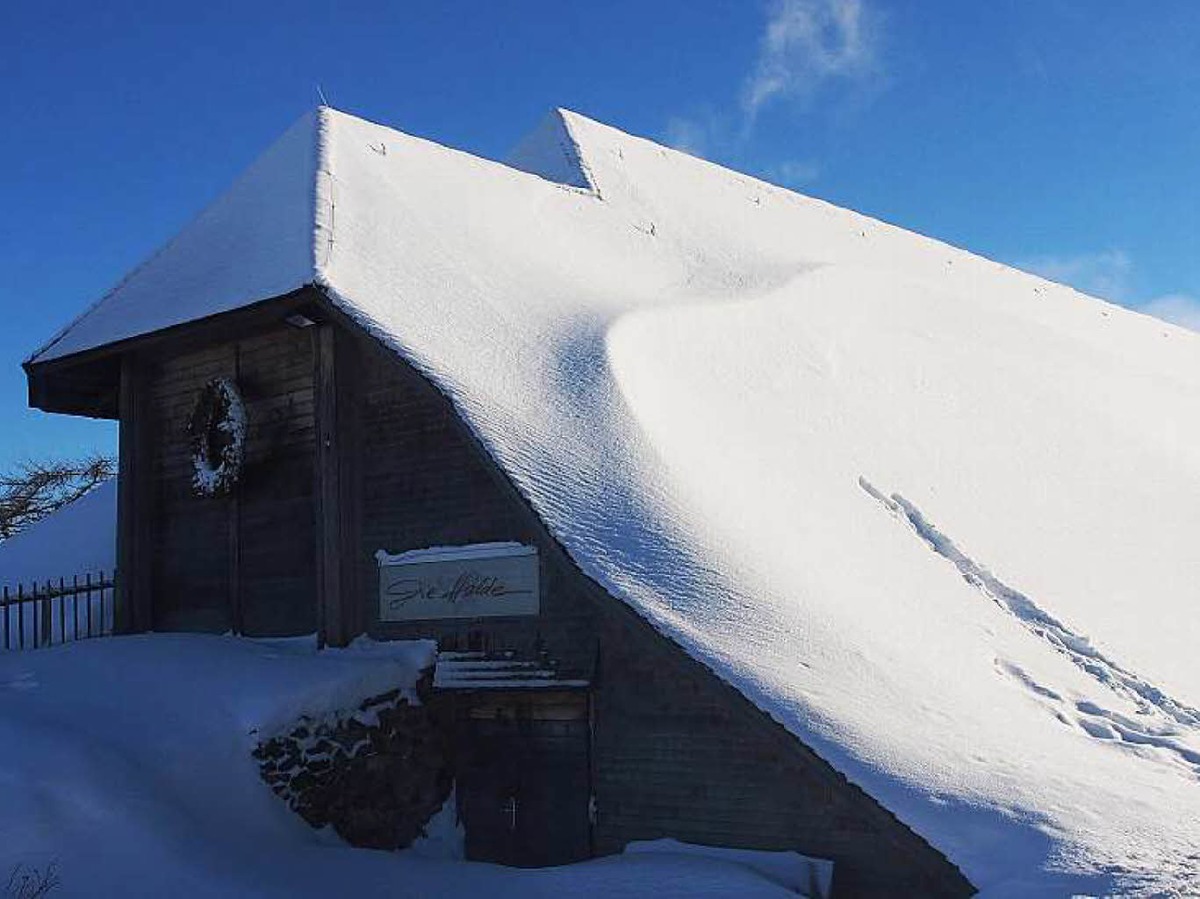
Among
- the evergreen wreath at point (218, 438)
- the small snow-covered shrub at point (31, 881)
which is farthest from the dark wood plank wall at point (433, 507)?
the small snow-covered shrub at point (31, 881)

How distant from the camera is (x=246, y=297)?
11.2m

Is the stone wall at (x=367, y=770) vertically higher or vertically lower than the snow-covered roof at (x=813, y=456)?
lower

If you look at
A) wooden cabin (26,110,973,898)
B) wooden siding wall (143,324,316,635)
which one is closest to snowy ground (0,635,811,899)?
wooden cabin (26,110,973,898)

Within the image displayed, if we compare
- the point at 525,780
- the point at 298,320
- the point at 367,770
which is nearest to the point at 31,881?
the point at 367,770

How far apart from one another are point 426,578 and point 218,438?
276cm

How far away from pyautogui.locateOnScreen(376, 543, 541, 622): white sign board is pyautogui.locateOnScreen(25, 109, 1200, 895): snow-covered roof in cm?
107

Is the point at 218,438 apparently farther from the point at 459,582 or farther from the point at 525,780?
the point at 525,780

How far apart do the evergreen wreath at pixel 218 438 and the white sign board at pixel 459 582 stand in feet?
6.18

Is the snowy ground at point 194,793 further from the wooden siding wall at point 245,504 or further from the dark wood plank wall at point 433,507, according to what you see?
the wooden siding wall at point 245,504

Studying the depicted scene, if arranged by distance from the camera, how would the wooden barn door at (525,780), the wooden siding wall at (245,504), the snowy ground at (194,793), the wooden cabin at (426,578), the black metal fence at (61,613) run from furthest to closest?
the black metal fence at (61,613) → the wooden siding wall at (245,504) → the wooden barn door at (525,780) → the wooden cabin at (426,578) → the snowy ground at (194,793)

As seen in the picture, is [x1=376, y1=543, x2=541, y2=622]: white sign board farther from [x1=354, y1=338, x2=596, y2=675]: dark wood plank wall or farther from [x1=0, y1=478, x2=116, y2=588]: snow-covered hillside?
[x1=0, y1=478, x2=116, y2=588]: snow-covered hillside

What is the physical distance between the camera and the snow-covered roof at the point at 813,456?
25.3ft

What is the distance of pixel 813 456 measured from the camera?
39.0 ft

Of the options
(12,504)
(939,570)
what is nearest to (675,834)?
(939,570)
